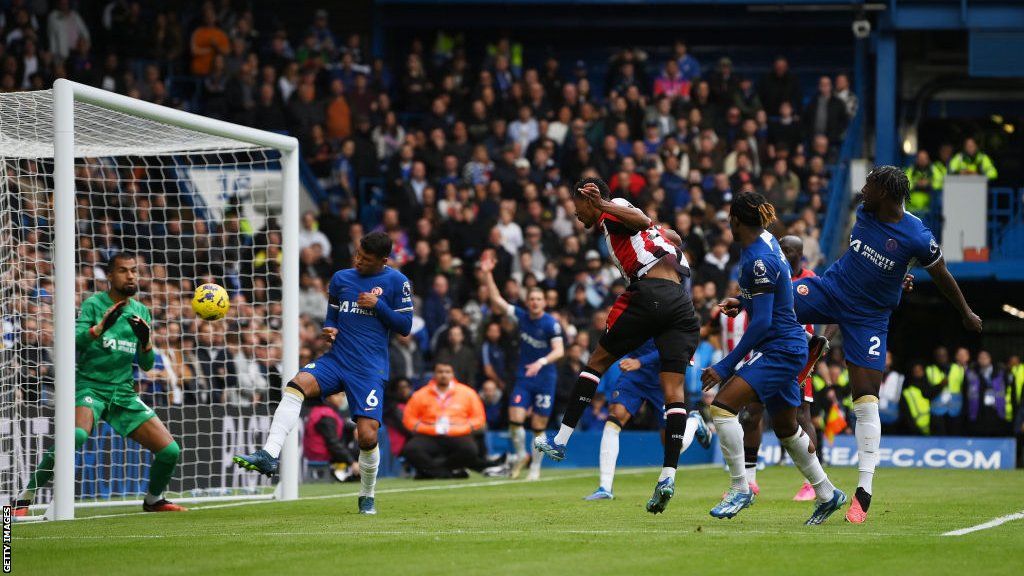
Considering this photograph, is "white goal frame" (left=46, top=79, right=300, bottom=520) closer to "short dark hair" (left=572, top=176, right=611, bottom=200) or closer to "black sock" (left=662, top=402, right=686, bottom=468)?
"short dark hair" (left=572, top=176, right=611, bottom=200)

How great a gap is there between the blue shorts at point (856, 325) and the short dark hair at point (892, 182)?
85 centimetres

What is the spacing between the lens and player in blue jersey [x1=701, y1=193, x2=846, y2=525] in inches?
394

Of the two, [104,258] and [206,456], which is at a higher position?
[104,258]

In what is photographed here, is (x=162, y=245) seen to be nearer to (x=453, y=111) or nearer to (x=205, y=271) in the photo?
(x=205, y=271)

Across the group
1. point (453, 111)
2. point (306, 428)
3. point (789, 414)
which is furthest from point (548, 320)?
point (453, 111)

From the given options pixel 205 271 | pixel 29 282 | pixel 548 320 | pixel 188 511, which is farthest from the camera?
pixel 205 271

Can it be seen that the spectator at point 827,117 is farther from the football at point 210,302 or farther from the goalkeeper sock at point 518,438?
the football at point 210,302

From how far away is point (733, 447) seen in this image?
10562 millimetres

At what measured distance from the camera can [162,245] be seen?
2155 cm

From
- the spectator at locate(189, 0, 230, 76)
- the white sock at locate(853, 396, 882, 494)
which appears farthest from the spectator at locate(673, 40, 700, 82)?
the white sock at locate(853, 396, 882, 494)

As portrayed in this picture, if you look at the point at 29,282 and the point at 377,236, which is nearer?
the point at 377,236

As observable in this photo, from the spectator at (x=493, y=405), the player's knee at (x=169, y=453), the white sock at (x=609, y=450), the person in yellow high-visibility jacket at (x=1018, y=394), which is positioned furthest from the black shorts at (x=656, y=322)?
the person in yellow high-visibility jacket at (x=1018, y=394)

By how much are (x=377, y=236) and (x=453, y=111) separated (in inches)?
651

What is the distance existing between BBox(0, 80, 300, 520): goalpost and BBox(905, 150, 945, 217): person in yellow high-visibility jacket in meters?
11.2
